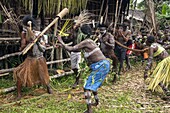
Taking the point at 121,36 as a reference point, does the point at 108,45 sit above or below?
below

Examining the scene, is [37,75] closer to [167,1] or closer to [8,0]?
[8,0]

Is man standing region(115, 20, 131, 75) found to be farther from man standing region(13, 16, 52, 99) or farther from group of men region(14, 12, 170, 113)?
man standing region(13, 16, 52, 99)

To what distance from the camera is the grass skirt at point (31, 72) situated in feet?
18.8

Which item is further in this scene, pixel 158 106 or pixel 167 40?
pixel 167 40

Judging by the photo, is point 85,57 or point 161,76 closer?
point 85,57

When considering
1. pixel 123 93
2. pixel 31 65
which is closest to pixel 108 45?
pixel 123 93

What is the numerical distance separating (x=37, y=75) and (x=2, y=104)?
0.97 meters

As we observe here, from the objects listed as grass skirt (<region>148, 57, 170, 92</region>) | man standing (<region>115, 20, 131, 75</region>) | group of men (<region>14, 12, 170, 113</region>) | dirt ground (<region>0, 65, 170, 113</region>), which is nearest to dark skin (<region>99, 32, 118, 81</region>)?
group of men (<region>14, 12, 170, 113</region>)

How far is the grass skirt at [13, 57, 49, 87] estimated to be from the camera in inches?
225

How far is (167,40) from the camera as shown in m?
10.2

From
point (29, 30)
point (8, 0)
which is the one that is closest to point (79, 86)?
point (29, 30)

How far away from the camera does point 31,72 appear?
584cm

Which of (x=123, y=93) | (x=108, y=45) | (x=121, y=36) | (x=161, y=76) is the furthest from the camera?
(x=121, y=36)

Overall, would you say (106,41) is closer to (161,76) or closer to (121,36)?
(121,36)
